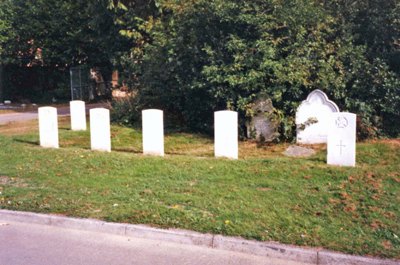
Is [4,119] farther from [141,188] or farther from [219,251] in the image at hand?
[219,251]

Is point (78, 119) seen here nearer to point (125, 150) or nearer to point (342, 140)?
point (125, 150)

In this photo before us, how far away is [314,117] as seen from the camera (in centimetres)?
1112


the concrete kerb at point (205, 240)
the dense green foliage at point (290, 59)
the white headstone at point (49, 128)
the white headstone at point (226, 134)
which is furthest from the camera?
the white headstone at point (49, 128)

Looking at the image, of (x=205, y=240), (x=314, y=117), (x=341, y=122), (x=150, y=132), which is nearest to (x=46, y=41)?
(x=150, y=132)

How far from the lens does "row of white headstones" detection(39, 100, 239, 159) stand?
32.2ft

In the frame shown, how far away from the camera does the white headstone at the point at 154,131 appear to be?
1023cm

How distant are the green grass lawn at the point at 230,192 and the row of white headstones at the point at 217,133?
0.99ft

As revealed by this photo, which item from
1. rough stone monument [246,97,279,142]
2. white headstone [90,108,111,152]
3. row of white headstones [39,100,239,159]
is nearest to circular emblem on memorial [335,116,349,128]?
row of white headstones [39,100,239,159]

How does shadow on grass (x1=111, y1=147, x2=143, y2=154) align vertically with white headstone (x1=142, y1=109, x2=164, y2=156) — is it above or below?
below

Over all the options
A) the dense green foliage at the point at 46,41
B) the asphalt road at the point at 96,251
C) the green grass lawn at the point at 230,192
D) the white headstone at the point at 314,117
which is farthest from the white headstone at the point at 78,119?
the dense green foliage at the point at 46,41

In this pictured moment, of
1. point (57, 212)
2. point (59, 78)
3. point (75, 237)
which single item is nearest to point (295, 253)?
point (75, 237)

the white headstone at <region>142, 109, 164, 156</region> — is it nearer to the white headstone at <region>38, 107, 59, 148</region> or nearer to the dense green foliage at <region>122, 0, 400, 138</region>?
the dense green foliage at <region>122, 0, 400, 138</region>

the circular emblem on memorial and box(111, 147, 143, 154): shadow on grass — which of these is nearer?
the circular emblem on memorial

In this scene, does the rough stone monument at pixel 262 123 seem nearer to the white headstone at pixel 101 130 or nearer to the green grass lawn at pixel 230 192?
the green grass lawn at pixel 230 192
